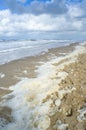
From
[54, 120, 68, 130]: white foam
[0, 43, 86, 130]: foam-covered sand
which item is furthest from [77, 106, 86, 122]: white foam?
[54, 120, 68, 130]: white foam

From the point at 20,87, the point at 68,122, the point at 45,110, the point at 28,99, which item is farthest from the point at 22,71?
the point at 68,122

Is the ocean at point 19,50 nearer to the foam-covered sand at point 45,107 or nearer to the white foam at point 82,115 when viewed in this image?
the foam-covered sand at point 45,107

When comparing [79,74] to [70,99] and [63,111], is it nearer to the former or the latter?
[70,99]

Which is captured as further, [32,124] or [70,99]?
[70,99]

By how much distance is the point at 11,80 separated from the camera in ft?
68.6

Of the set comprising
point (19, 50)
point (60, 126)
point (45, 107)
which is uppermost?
point (60, 126)

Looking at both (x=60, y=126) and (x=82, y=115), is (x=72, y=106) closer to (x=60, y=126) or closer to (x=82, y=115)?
(x=82, y=115)

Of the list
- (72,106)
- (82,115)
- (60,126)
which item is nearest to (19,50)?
(72,106)

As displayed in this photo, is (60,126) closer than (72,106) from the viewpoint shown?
Yes

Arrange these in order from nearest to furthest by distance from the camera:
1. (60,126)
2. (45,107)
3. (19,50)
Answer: (60,126)
(45,107)
(19,50)

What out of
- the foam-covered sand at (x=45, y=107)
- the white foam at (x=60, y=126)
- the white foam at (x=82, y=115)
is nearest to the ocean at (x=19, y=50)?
the foam-covered sand at (x=45, y=107)

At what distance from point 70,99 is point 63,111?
3.89 ft

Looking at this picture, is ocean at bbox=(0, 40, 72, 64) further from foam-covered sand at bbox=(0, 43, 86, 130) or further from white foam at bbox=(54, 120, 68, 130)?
white foam at bbox=(54, 120, 68, 130)

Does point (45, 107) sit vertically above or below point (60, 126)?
below
